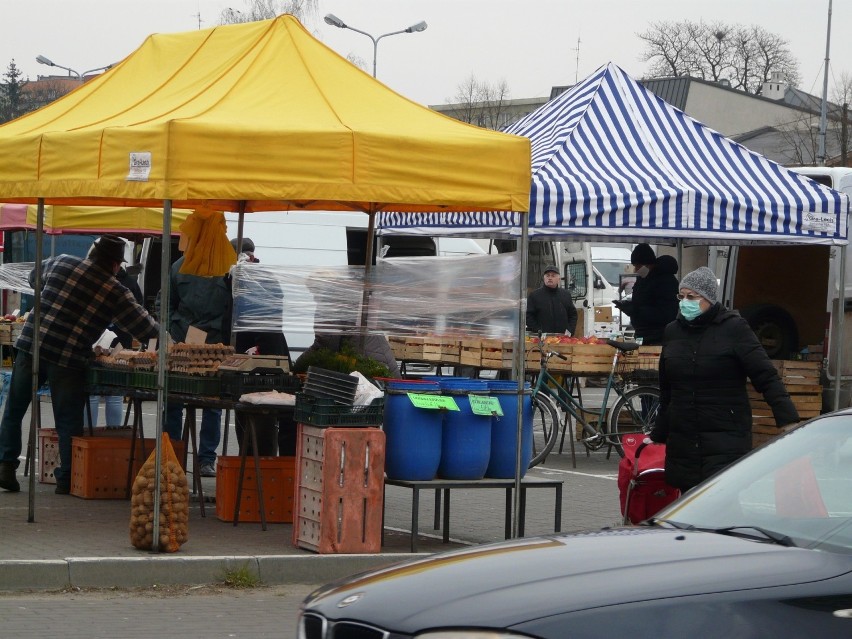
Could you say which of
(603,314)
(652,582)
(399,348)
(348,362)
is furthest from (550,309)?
(652,582)

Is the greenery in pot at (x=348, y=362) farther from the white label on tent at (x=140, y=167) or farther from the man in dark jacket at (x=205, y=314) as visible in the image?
the man in dark jacket at (x=205, y=314)

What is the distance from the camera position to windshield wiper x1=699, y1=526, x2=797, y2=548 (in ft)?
14.7

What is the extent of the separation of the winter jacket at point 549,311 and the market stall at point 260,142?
8.41 m

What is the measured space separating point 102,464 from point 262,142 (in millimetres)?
3759

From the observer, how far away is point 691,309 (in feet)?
26.8

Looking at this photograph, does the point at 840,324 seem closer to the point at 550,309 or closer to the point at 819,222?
the point at 819,222

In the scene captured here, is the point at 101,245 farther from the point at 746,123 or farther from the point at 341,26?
the point at 746,123

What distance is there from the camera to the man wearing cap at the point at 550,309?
1830 centimetres

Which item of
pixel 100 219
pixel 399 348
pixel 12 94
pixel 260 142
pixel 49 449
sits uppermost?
pixel 12 94

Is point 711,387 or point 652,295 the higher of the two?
point 652,295

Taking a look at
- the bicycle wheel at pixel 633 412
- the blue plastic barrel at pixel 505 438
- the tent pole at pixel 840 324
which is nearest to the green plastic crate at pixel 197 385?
the blue plastic barrel at pixel 505 438

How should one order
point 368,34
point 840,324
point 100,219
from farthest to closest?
point 368,34, point 100,219, point 840,324

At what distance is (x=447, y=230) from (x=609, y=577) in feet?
34.4

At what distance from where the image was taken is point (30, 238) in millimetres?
25312
